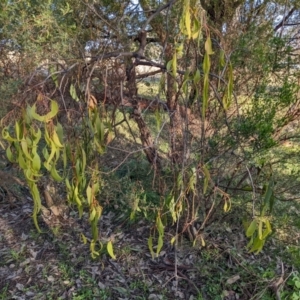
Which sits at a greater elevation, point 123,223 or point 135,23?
point 135,23

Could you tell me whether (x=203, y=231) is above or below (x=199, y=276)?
above

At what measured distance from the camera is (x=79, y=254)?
121 inches

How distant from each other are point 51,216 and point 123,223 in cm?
73

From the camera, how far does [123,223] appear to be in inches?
138

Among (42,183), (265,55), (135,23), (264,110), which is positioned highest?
(135,23)

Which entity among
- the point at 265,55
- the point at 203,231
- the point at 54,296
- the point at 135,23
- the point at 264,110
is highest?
the point at 135,23

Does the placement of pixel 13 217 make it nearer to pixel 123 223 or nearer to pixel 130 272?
pixel 123 223

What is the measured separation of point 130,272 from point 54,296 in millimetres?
625

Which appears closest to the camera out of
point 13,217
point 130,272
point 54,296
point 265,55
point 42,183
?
point 265,55

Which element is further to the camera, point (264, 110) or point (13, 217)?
point (13, 217)

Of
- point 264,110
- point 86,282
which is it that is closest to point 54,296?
point 86,282

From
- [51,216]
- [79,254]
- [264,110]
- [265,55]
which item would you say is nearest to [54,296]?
[79,254]

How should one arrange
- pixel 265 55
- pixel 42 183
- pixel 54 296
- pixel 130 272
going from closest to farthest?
pixel 265 55 < pixel 54 296 < pixel 130 272 < pixel 42 183

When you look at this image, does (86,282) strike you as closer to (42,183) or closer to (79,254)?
(79,254)
